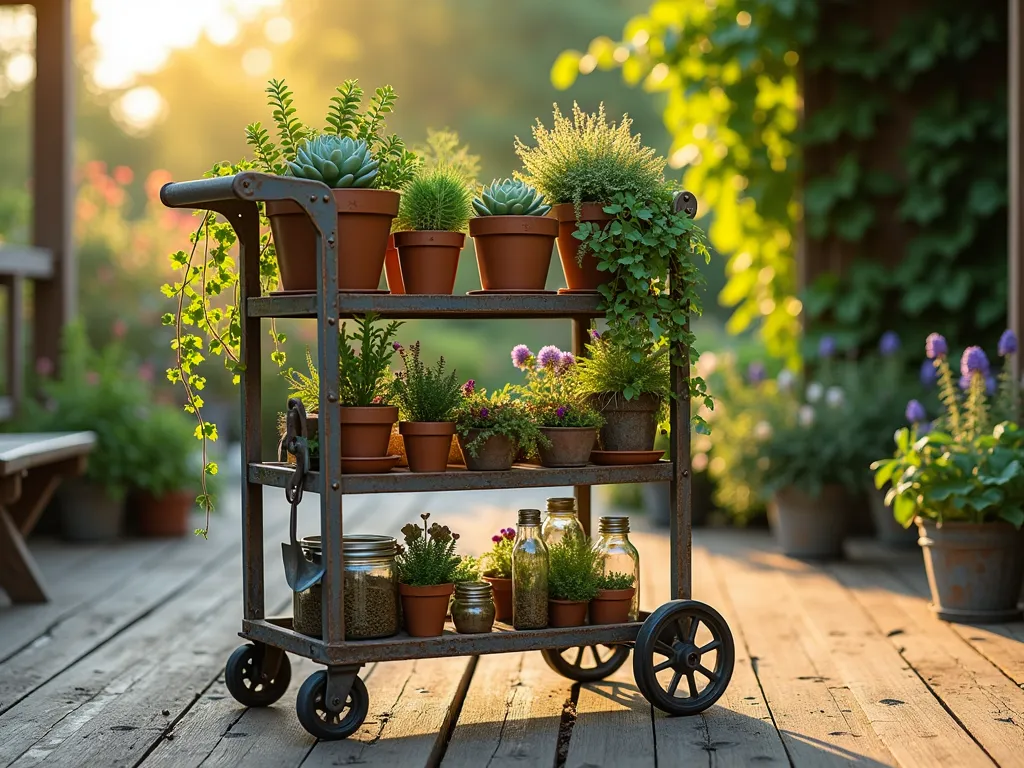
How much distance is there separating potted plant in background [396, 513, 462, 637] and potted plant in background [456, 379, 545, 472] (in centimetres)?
18

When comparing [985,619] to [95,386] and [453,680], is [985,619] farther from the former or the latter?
[95,386]

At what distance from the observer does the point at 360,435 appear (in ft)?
10.3

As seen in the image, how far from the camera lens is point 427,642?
10.3 feet

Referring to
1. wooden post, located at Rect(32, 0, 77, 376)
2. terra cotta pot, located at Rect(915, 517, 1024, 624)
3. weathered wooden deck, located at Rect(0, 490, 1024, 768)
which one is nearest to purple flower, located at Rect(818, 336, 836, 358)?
weathered wooden deck, located at Rect(0, 490, 1024, 768)

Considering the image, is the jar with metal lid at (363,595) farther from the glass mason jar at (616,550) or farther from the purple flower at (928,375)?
the purple flower at (928,375)

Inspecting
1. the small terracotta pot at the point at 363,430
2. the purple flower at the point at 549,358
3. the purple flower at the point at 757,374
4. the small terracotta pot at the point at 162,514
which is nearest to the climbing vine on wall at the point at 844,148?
the purple flower at the point at 757,374

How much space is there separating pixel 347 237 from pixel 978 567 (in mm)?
2332

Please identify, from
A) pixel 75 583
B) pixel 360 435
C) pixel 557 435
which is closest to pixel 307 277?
pixel 360 435

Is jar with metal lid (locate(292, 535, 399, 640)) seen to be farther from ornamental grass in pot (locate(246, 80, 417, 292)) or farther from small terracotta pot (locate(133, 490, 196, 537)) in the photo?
small terracotta pot (locate(133, 490, 196, 537))

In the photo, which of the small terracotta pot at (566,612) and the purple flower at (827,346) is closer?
the small terracotta pot at (566,612)

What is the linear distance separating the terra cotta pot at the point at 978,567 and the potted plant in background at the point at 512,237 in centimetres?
177

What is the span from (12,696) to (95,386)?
320cm

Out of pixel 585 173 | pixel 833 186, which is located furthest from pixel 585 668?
pixel 833 186

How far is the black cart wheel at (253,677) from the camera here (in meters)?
3.38
